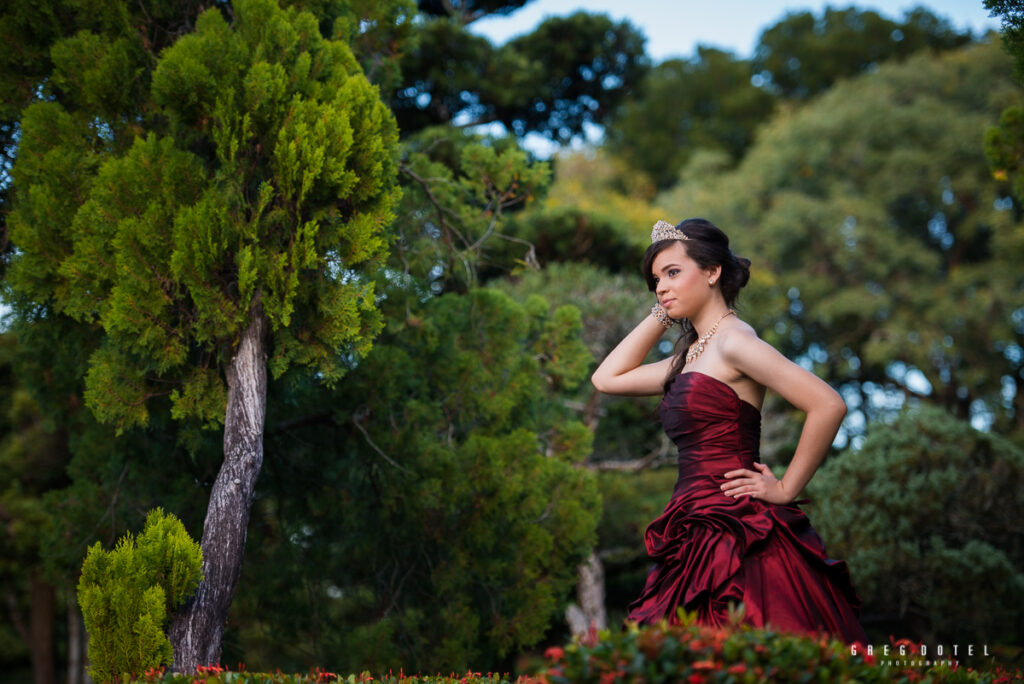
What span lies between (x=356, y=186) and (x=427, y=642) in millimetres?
3867

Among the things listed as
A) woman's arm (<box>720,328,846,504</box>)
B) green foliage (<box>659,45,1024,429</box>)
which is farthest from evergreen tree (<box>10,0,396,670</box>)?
green foliage (<box>659,45,1024,429</box>)

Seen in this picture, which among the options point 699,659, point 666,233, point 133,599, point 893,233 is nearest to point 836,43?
point 893,233

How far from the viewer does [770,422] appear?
13742mm

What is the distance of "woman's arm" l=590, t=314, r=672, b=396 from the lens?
3947mm

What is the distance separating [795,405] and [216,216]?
10.7 ft

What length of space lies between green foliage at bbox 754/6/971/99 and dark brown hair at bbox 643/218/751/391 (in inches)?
980

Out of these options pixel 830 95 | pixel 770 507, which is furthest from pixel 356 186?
pixel 830 95

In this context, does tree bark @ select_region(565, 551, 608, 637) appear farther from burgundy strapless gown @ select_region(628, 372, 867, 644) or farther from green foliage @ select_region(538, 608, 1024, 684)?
green foliage @ select_region(538, 608, 1024, 684)

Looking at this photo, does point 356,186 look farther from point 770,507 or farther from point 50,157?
point 770,507

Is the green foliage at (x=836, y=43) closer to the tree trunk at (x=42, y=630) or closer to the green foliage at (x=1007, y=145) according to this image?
the green foliage at (x=1007, y=145)

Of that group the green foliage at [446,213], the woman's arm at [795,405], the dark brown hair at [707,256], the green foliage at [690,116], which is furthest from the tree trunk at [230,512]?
the green foliage at [690,116]

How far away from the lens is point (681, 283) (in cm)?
371

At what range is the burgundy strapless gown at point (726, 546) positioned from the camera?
3.23 m

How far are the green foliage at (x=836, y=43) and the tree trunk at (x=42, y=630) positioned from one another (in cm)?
2384
